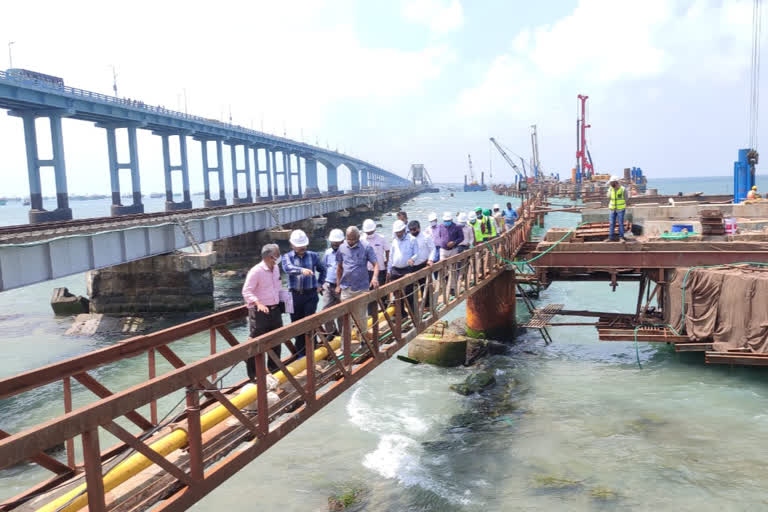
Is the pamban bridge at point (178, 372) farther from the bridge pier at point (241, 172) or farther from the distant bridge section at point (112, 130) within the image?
the bridge pier at point (241, 172)

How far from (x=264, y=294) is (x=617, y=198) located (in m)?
10.7

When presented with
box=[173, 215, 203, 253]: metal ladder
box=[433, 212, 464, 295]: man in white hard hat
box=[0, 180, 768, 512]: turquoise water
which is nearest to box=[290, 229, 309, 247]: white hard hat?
box=[0, 180, 768, 512]: turquoise water

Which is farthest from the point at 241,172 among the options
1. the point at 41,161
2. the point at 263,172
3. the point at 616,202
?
the point at 616,202

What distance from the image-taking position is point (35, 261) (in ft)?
51.8

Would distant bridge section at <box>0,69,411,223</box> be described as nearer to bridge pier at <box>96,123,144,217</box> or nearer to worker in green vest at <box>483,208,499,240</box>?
bridge pier at <box>96,123,144,217</box>

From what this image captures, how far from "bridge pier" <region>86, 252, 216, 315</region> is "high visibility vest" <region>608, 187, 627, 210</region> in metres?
16.3

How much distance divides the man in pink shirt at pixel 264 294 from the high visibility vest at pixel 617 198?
33.3ft

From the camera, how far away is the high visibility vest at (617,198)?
14531 mm

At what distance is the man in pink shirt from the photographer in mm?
7324

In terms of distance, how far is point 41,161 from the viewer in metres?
44.7

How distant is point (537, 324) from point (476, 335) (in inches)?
92.8

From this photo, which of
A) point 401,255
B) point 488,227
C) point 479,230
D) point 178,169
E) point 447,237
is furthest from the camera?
point 178,169

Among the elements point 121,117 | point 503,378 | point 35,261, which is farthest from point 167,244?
point 121,117

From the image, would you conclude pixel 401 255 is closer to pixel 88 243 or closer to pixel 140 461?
pixel 140 461
